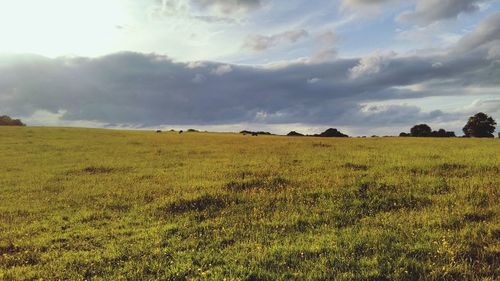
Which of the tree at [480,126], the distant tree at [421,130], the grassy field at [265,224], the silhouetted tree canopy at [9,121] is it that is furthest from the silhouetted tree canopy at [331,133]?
the silhouetted tree canopy at [9,121]

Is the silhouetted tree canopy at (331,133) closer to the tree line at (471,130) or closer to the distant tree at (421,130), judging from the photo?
the tree line at (471,130)

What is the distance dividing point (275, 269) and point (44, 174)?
25.4 m

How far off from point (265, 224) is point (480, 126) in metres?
84.1

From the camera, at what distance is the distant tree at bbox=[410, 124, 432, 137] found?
83.3 metres

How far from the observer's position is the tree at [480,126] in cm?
8325

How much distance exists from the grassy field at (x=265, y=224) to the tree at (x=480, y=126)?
67.0 m

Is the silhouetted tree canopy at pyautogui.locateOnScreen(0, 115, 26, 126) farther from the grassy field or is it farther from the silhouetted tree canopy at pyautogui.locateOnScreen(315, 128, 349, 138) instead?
the grassy field

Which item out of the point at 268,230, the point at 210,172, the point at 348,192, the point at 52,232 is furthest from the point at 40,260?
the point at 210,172

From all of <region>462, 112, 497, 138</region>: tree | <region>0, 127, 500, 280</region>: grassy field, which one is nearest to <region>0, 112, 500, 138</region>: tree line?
<region>462, 112, 497, 138</region>: tree

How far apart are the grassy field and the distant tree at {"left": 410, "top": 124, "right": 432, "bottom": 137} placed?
2422 inches

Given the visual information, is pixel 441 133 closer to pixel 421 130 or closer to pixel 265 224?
pixel 421 130

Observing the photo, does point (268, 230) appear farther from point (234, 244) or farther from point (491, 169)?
point (491, 169)

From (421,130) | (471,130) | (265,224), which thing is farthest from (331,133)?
(265,224)

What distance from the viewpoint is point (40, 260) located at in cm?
1220
